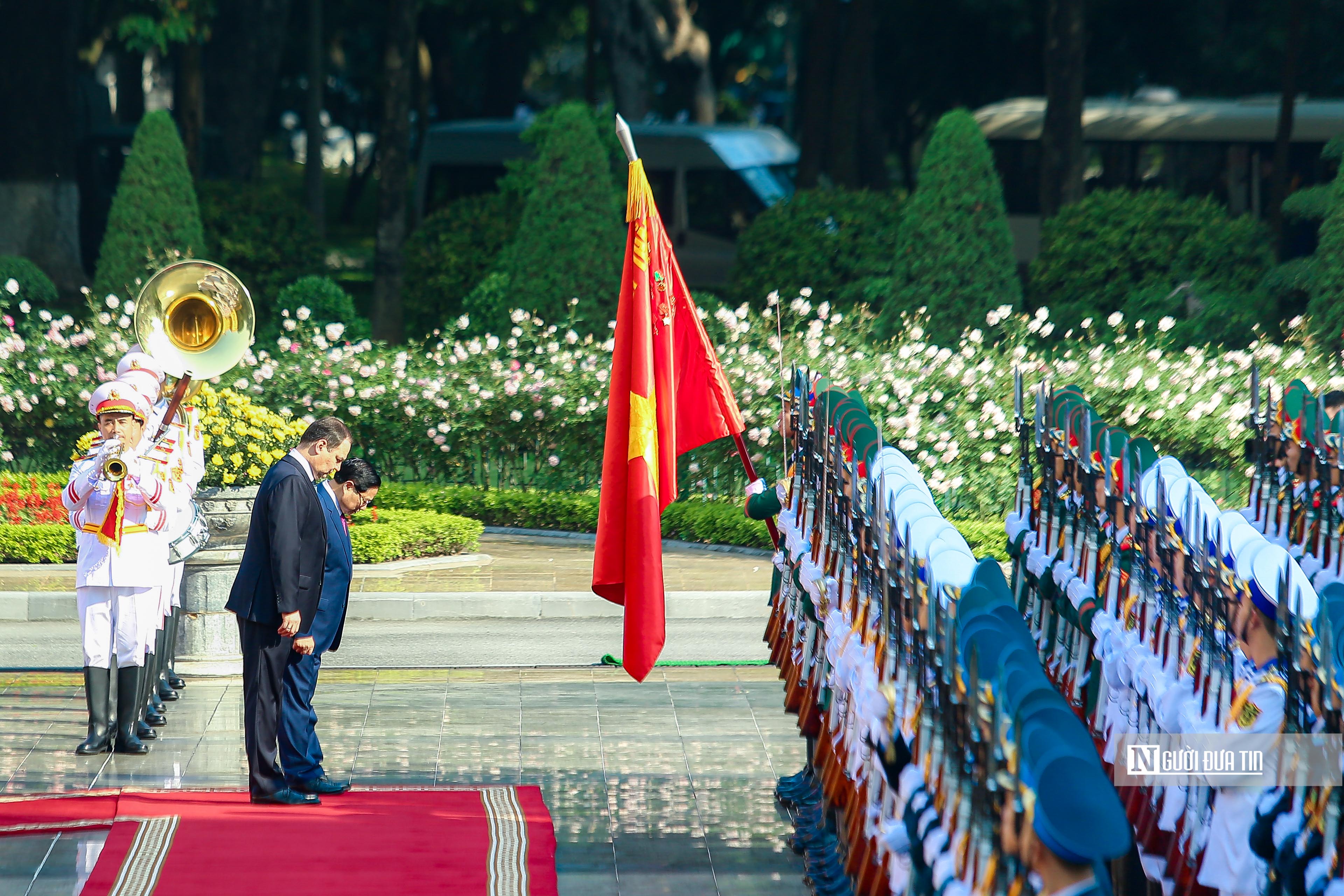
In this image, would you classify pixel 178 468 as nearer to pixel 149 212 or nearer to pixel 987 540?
pixel 987 540

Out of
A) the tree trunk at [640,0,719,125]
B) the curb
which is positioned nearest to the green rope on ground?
the curb

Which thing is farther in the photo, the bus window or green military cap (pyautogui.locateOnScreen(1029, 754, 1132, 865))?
the bus window

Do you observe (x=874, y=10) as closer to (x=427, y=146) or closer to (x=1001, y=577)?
(x=427, y=146)

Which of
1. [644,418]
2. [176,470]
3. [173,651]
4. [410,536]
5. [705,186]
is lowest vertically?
[173,651]

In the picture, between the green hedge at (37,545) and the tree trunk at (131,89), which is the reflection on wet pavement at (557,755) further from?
the tree trunk at (131,89)

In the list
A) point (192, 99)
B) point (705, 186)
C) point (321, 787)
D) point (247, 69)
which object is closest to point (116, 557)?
point (321, 787)

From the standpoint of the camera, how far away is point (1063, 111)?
77.2 feet

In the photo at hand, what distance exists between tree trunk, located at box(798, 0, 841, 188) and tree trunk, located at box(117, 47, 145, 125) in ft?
71.7

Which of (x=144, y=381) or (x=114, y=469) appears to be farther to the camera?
(x=144, y=381)

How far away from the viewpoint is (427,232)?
968 inches

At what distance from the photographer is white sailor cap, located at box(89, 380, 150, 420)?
800cm

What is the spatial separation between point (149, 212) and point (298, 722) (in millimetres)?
15962

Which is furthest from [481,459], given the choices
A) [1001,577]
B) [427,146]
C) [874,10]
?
[874,10]

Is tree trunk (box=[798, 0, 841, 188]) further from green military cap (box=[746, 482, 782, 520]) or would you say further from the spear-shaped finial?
green military cap (box=[746, 482, 782, 520])
